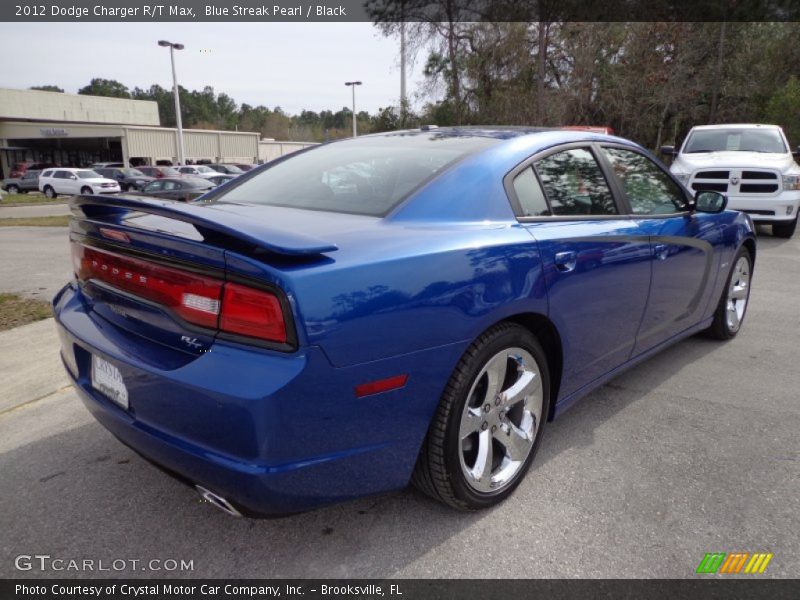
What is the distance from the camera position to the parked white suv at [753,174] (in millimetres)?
9633

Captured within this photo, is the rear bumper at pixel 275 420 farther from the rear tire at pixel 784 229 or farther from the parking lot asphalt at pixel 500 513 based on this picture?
the rear tire at pixel 784 229

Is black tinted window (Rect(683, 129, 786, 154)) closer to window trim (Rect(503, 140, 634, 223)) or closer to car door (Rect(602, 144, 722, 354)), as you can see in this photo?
car door (Rect(602, 144, 722, 354))

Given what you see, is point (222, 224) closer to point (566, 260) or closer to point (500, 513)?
point (566, 260)

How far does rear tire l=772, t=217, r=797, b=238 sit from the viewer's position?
33.2ft

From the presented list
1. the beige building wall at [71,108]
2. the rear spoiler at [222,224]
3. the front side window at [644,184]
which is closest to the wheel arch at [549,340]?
the rear spoiler at [222,224]

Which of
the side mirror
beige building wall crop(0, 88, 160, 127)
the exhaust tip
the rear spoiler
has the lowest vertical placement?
the exhaust tip

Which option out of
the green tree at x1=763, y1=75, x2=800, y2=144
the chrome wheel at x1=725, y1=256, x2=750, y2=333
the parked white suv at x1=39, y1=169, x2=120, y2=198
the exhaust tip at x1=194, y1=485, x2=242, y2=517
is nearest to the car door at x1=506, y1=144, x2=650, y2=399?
the exhaust tip at x1=194, y1=485, x2=242, y2=517

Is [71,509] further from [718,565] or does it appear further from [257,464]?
[718,565]

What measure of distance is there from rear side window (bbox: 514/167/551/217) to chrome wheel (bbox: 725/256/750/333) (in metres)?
2.54

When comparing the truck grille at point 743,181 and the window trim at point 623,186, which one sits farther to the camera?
the truck grille at point 743,181

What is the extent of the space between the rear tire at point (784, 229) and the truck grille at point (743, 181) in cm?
78

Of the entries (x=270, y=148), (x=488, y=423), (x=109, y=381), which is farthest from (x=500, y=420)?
(x=270, y=148)

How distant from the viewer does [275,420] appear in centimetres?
173

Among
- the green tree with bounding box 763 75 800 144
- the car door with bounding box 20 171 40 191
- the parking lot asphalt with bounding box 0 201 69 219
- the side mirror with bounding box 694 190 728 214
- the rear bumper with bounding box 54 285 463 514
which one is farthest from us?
Result: the car door with bounding box 20 171 40 191
